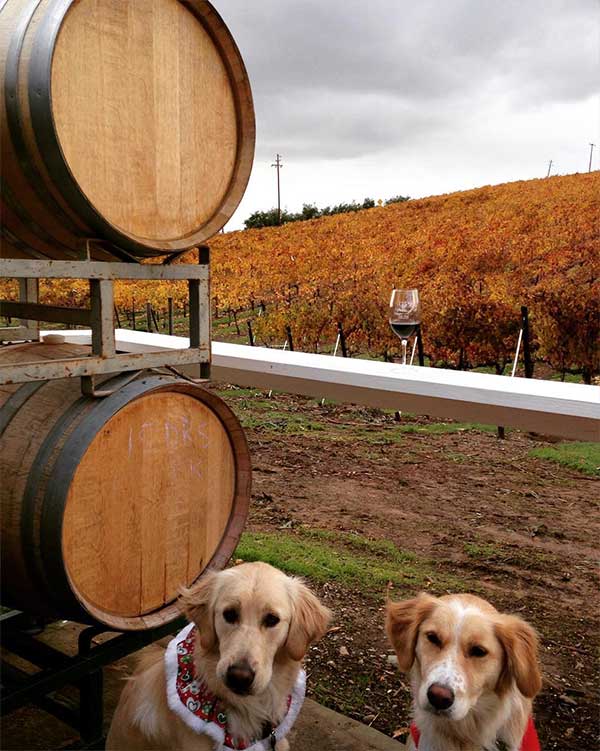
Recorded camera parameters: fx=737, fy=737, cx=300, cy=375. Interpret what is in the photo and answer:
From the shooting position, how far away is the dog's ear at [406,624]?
61.7 inches

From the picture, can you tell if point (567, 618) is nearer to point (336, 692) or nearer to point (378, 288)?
point (336, 692)

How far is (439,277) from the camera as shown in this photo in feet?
34.3

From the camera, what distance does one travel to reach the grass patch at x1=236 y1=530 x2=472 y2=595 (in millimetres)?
3572

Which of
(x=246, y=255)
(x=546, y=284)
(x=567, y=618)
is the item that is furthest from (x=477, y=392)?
(x=246, y=255)

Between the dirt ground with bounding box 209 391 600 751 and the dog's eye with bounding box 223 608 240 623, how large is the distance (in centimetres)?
93

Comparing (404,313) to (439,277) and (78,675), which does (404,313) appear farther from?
(439,277)

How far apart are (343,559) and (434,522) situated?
47.9 inches

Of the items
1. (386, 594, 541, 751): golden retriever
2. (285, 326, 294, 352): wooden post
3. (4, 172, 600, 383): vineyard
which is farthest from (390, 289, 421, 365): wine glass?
(285, 326, 294, 352): wooden post

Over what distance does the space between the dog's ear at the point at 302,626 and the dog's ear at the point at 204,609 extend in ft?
0.57

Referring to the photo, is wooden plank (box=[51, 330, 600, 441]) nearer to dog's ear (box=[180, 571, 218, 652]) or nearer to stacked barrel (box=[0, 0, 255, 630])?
stacked barrel (box=[0, 0, 255, 630])

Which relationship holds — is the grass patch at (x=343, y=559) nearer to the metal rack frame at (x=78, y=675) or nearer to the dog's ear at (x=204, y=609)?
the metal rack frame at (x=78, y=675)

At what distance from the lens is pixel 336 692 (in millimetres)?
2475

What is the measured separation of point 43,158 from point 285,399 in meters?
7.68

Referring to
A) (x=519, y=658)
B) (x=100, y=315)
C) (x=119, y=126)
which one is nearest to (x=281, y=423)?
(x=100, y=315)
